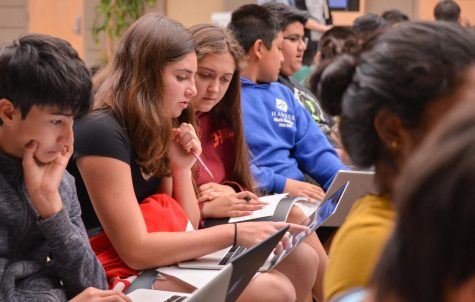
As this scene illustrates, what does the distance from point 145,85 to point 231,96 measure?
622 millimetres

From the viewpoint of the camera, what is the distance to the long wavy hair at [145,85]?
6.77 ft

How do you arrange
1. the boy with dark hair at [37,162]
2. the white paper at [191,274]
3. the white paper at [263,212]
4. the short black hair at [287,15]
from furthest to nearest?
the short black hair at [287,15] < the white paper at [263,212] < the white paper at [191,274] < the boy with dark hair at [37,162]

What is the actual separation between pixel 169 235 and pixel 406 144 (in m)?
1.02

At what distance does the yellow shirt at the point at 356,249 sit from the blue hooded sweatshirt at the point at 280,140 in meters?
1.83

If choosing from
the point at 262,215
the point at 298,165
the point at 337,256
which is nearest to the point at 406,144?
the point at 337,256

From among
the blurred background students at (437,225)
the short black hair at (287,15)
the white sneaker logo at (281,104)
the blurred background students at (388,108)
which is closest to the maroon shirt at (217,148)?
the white sneaker logo at (281,104)

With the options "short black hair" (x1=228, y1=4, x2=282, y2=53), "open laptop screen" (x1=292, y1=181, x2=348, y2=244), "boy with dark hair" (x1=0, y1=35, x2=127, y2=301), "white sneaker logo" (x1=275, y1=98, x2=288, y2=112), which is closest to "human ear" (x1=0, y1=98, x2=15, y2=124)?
"boy with dark hair" (x1=0, y1=35, x2=127, y2=301)

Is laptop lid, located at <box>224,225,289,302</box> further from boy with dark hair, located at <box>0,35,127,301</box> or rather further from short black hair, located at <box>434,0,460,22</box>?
short black hair, located at <box>434,0,460,22</box>

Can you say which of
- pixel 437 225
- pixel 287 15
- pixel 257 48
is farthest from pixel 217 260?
pixel 287 15

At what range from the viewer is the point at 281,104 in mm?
3176

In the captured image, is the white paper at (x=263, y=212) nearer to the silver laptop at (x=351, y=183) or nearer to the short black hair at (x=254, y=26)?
the silver laptop at (x=351, y=183)

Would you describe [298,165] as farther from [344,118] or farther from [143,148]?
[344,118]

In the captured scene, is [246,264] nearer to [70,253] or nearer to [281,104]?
[70,253]

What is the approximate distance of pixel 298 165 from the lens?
3.28 m
